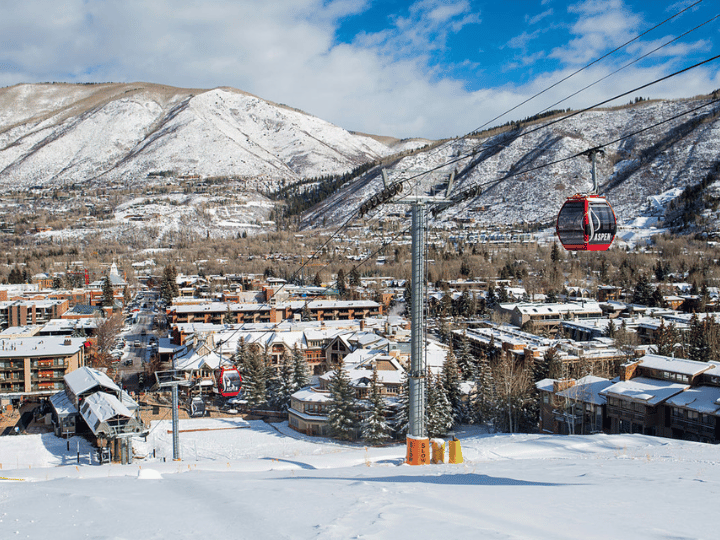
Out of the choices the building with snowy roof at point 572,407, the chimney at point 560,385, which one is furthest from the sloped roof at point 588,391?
the chimney at point 560,385

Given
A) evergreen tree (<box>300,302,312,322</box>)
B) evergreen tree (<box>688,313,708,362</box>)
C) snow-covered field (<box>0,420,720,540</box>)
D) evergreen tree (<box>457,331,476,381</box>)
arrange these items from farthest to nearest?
evergreen tree (<box>300,302,312,322</box>)
evergreen tree (<box>457,331,476,381</box>)
evergreen tree (<box>688,313,708,362</box>)
snow-covered field (<box>0,420,720,540</box>)

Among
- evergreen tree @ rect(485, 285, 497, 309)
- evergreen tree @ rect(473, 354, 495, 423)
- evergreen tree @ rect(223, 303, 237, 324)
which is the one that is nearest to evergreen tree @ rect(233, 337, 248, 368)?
evergreen tree @ rect(473, 354, 495, 423)

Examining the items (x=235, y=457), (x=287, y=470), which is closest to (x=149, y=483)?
(x=287, y=470)

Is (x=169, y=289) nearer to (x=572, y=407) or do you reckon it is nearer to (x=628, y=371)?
(x=572, y=407)

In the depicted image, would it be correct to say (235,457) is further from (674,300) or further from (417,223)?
(674,300)

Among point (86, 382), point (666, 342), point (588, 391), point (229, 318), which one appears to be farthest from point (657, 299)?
point (86, 382)

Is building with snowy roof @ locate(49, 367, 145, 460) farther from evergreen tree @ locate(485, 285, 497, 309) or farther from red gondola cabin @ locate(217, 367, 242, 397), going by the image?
evergreen tree @ locate(485, 285, 497, 309)
